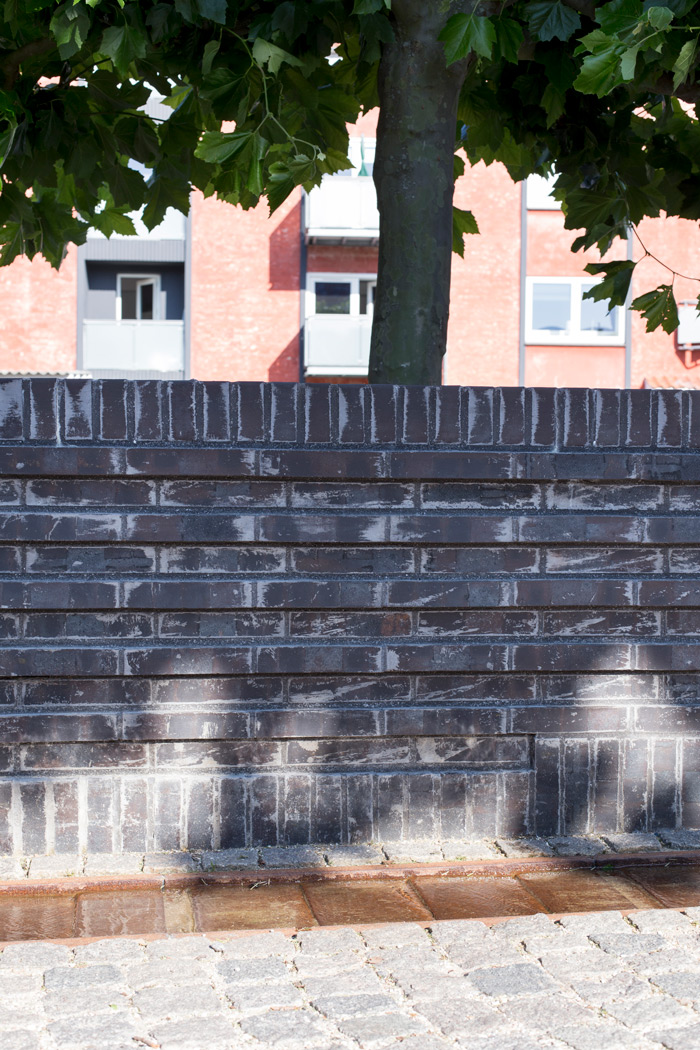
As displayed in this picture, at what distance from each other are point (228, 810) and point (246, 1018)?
1.20 metres

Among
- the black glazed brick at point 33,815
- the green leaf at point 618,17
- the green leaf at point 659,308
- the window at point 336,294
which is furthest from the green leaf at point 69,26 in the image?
the window at point 336,294

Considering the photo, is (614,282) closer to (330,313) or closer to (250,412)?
(250,412)

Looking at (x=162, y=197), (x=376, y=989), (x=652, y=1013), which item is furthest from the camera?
(x=162, y=197)

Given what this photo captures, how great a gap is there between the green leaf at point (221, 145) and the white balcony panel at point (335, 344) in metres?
21.4

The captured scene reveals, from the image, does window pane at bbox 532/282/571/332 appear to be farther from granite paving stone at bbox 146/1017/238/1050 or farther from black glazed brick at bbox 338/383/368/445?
granite paving stone at bbox 146/1017/238/1050

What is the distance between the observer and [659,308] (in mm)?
5258

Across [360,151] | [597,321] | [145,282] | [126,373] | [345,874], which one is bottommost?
[345,874]

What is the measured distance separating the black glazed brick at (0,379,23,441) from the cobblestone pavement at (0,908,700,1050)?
5.09 feet

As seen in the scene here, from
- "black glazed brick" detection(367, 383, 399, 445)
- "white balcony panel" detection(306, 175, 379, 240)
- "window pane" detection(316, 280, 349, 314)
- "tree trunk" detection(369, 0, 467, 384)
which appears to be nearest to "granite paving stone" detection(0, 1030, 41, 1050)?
"black glazed brick" detection(367, 383, 399, 445)

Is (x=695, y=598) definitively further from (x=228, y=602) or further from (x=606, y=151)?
(x=606, y=151)

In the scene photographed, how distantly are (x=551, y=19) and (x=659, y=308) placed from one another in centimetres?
152

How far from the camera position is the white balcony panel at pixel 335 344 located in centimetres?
2534

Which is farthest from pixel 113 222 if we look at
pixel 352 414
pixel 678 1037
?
pixel 678 1037

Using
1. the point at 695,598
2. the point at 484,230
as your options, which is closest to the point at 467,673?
the point at 695,598
